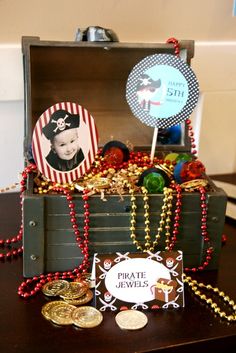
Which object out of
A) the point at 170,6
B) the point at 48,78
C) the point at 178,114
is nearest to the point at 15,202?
the point at 48,78

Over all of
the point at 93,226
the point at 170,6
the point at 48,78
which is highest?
the point at 170,6

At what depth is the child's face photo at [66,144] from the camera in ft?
2.80

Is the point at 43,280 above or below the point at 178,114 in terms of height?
below

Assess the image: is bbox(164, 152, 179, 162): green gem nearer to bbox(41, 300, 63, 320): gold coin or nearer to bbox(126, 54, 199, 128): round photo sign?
bbox(126, 54, 199, 128): round photo sign

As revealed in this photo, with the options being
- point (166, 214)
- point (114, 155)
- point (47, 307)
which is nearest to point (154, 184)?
point (166, 214)

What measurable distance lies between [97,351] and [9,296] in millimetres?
184

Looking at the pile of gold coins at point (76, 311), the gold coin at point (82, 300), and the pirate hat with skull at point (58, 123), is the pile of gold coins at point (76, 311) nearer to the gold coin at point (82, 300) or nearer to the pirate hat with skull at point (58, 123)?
the gold coin at point (82, 300)

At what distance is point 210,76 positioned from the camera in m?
1.29

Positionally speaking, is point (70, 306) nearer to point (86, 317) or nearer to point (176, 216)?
point (86, 317)

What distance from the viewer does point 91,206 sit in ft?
2.71

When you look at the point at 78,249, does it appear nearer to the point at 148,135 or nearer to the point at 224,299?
the point at 224,299

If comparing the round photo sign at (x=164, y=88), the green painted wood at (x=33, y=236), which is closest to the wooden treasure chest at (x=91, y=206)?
the green painted wood at (x=33, y=236)

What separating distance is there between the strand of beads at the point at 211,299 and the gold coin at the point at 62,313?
201 millimetres

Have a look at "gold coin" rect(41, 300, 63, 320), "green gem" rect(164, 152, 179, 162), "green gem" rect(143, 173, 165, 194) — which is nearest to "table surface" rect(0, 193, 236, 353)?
"gold coin" rect(41, 300, 63, 320)
